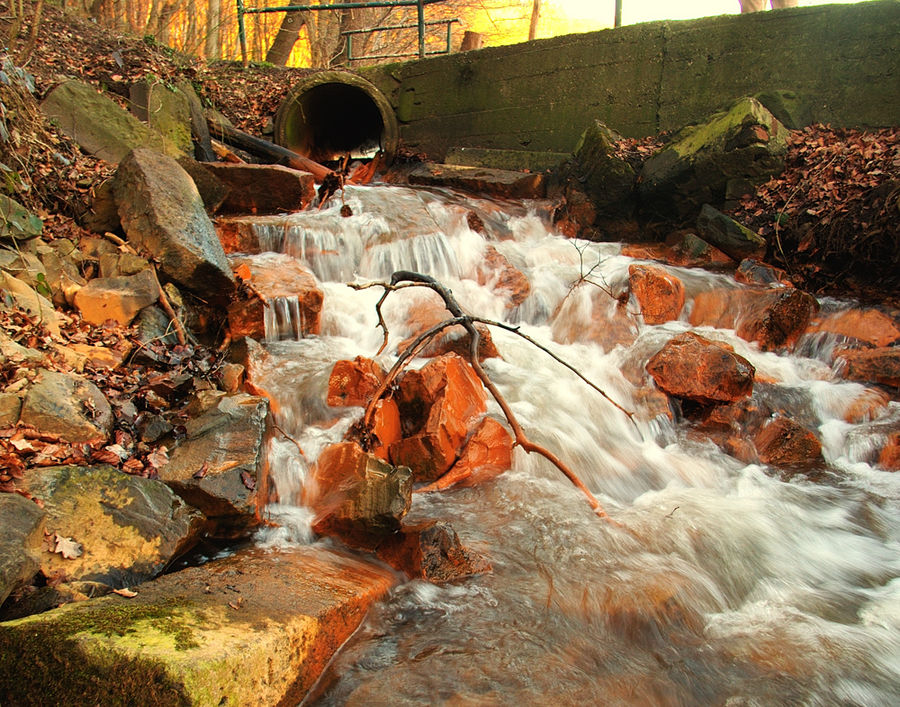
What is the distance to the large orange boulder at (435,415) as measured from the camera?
13.5 feet

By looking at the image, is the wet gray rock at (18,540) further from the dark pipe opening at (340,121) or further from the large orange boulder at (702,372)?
the dark pipe opening at (340,121)

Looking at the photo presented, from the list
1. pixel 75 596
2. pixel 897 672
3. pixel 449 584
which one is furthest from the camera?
pixel 449 584

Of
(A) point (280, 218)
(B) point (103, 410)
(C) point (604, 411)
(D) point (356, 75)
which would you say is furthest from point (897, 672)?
(D) point (356, 75)

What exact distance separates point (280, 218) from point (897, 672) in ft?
23.7

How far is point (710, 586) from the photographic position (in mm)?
3346

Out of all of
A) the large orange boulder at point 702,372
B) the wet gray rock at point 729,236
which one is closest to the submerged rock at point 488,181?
the wet gray rock at point 729,236

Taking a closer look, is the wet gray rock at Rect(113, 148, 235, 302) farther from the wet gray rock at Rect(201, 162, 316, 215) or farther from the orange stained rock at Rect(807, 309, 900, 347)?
the orange stained rock at Rect(807, 309, 900, 347)

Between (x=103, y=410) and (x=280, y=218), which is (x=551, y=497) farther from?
(x=280, y=218)

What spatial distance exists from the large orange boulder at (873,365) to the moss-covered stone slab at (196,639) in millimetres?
5156

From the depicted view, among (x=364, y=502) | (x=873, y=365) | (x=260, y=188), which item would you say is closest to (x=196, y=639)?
(x=364, y=502)

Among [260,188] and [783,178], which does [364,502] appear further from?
[783,178]

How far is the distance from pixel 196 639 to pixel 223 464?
1481 millimetres

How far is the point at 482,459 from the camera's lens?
168 inches

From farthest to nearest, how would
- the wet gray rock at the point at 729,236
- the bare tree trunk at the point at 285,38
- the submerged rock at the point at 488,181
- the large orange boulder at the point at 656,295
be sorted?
the bare tree trunk at the point at 285,38
the submerged rock at the point at 488,181
the wet gray rock at the point at 729,236
the large orange boulder at the point at 656,295
